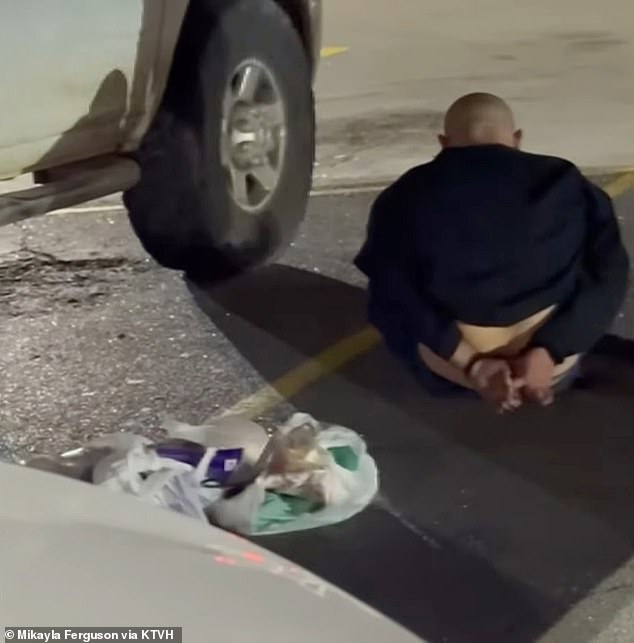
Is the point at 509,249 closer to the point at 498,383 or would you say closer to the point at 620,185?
the point at 498,383

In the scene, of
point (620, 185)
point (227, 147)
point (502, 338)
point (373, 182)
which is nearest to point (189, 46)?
point (227, 147)

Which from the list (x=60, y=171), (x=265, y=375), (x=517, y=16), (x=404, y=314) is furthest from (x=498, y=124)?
(x=517, y=16)

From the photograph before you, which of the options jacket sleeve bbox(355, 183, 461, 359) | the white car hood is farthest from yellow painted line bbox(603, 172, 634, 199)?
the white car hood

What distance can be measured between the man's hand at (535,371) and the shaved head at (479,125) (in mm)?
642

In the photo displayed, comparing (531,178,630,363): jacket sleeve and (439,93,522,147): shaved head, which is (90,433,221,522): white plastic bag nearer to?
(531,178,630,363): jacket sleeve

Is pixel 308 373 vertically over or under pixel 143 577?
under

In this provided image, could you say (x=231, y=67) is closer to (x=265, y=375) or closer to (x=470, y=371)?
(x=265, y=375)

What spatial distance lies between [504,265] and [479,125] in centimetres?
43

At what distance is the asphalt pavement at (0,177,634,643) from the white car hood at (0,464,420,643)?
1.18 meters

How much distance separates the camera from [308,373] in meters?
4.02

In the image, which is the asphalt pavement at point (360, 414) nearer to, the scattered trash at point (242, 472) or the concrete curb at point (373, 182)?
the scattered trash at point (242, 472)

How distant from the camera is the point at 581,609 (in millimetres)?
2854

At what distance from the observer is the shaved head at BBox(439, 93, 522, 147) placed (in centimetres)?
386

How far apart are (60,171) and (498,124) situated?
133cm
